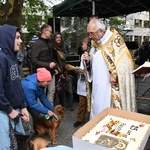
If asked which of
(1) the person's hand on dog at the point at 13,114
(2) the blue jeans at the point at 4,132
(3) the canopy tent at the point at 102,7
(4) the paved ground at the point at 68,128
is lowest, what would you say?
(4) the paved ground at the point at 68,128

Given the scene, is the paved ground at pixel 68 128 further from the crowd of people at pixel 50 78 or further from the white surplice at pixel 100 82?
the white surplice at pixel 100 82

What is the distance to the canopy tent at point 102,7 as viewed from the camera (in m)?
7.68

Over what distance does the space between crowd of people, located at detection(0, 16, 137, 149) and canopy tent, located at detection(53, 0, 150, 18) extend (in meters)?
3.43

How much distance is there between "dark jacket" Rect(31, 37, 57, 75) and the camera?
4469 mm

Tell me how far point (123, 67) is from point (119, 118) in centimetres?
126

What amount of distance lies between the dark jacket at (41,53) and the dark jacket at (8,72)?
2140 mm

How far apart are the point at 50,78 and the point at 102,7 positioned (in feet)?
21.9

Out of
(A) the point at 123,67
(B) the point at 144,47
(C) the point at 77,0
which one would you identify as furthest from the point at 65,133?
(B) the point at 144,47

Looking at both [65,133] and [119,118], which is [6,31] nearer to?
[119,118]

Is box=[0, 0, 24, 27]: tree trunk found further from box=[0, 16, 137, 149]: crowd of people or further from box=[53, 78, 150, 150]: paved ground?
box=[53, 78, 150, 150]: paved ground

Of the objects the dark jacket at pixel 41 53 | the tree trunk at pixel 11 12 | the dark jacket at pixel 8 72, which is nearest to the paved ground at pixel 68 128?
the dark jacket at pixel 41 53

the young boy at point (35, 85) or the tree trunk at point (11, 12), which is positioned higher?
the tree trunk at point (11, 12)

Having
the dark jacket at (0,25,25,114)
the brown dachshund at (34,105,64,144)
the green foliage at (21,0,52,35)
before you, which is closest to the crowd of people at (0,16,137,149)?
the dark jacket at (0,25,25,114)

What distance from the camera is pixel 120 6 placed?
863 centimetres
